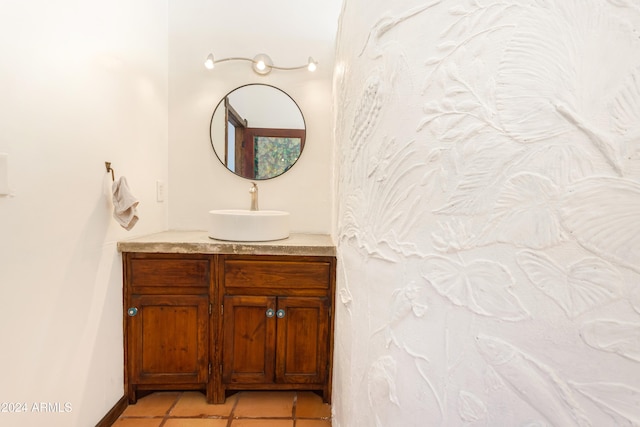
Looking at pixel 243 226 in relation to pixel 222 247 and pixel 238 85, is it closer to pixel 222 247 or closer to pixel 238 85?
pixel 222 247

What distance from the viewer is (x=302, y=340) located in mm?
1686

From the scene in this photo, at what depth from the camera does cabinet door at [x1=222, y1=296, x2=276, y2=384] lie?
1657 millimetres

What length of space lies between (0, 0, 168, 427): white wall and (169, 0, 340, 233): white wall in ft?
1.08

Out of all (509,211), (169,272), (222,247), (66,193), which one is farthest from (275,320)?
(509,211)

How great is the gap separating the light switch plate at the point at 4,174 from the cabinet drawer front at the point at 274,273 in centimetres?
89

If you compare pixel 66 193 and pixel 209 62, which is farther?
pixel 209 62

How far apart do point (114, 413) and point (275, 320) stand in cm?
87

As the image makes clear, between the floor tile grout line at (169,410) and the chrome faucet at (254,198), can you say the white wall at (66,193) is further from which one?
the chrome faucet at (254,198)

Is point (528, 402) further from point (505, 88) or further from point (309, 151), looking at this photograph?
point (309, 151)

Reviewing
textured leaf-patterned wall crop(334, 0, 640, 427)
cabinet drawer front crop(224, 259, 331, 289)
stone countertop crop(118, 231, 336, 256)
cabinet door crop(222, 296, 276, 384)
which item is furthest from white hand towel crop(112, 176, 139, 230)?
textured leaf-patterned wall crop(334, 0, 640, 427)

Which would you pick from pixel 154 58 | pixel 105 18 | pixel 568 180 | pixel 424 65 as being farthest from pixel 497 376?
pixel 154 58

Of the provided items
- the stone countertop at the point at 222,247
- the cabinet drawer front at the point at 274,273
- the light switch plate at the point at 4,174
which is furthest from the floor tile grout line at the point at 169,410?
the light switch plate at the point at 4,174

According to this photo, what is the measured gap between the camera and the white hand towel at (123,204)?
1.44 m

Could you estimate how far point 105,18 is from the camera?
4.57ft
